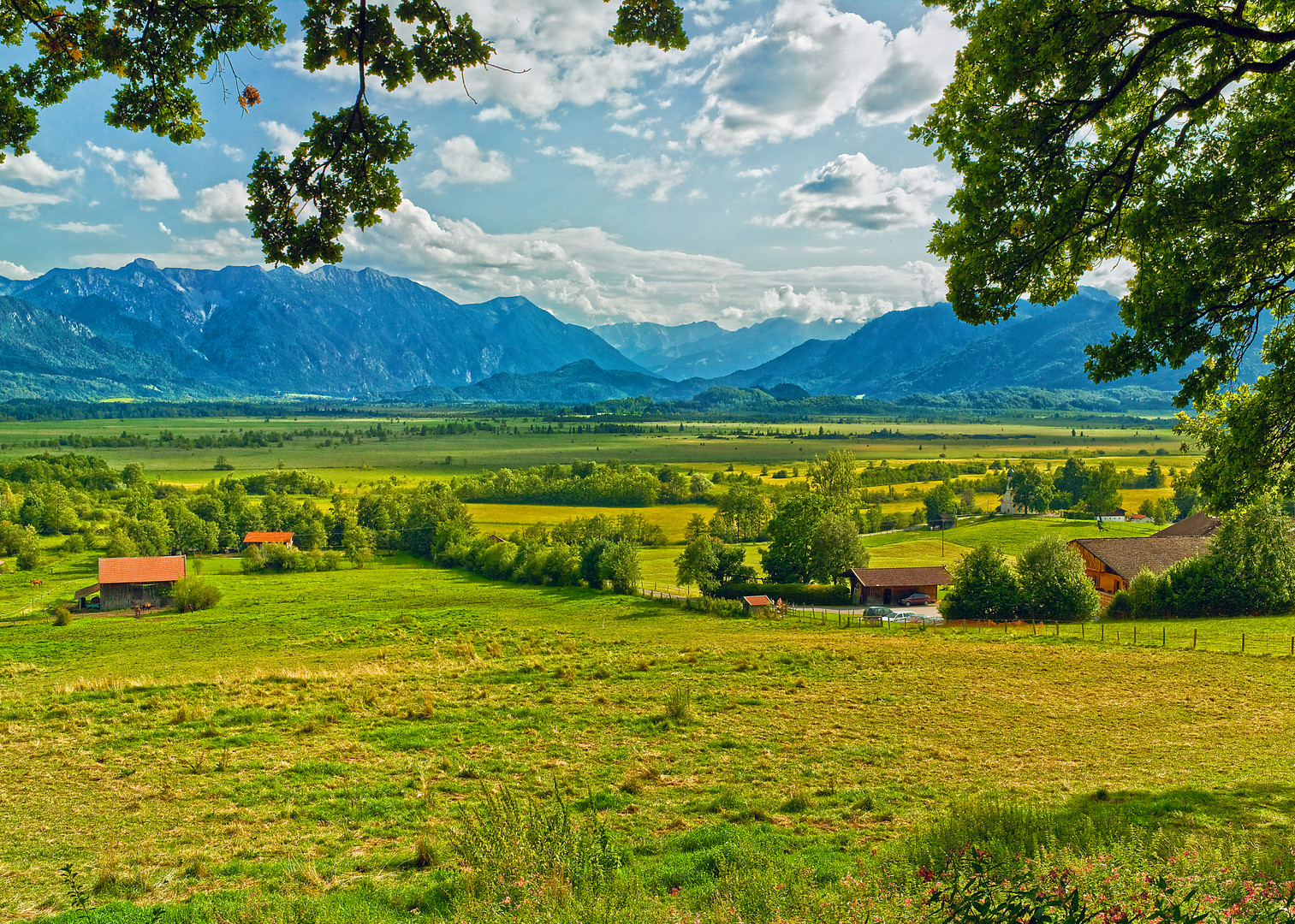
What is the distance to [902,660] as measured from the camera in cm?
2462

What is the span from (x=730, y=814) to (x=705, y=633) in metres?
26.4

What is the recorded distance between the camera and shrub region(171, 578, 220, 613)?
53.5 metres

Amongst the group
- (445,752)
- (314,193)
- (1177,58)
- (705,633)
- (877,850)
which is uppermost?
(1177,58)

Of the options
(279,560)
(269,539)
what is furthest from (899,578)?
(269,539)

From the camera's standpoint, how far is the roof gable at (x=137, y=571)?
55.5 m

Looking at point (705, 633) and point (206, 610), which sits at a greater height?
point (705, 633)

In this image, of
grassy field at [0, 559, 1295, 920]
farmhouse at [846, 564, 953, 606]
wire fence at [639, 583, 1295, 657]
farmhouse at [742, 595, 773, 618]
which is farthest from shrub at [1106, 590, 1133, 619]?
farmhouse at [742, 595, 773, 618]

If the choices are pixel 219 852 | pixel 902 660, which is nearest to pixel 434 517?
pixel 902 660

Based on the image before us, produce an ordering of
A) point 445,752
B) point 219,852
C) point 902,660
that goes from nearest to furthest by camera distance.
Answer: point 219,852 → point 445,752 → point 902,660

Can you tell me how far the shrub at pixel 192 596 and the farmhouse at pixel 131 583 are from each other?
218 cm

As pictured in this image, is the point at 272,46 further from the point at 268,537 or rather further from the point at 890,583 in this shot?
the point at 268,537

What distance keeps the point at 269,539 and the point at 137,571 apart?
2278cm

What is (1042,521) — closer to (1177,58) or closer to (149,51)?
(1177,58)

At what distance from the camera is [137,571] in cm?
5628
